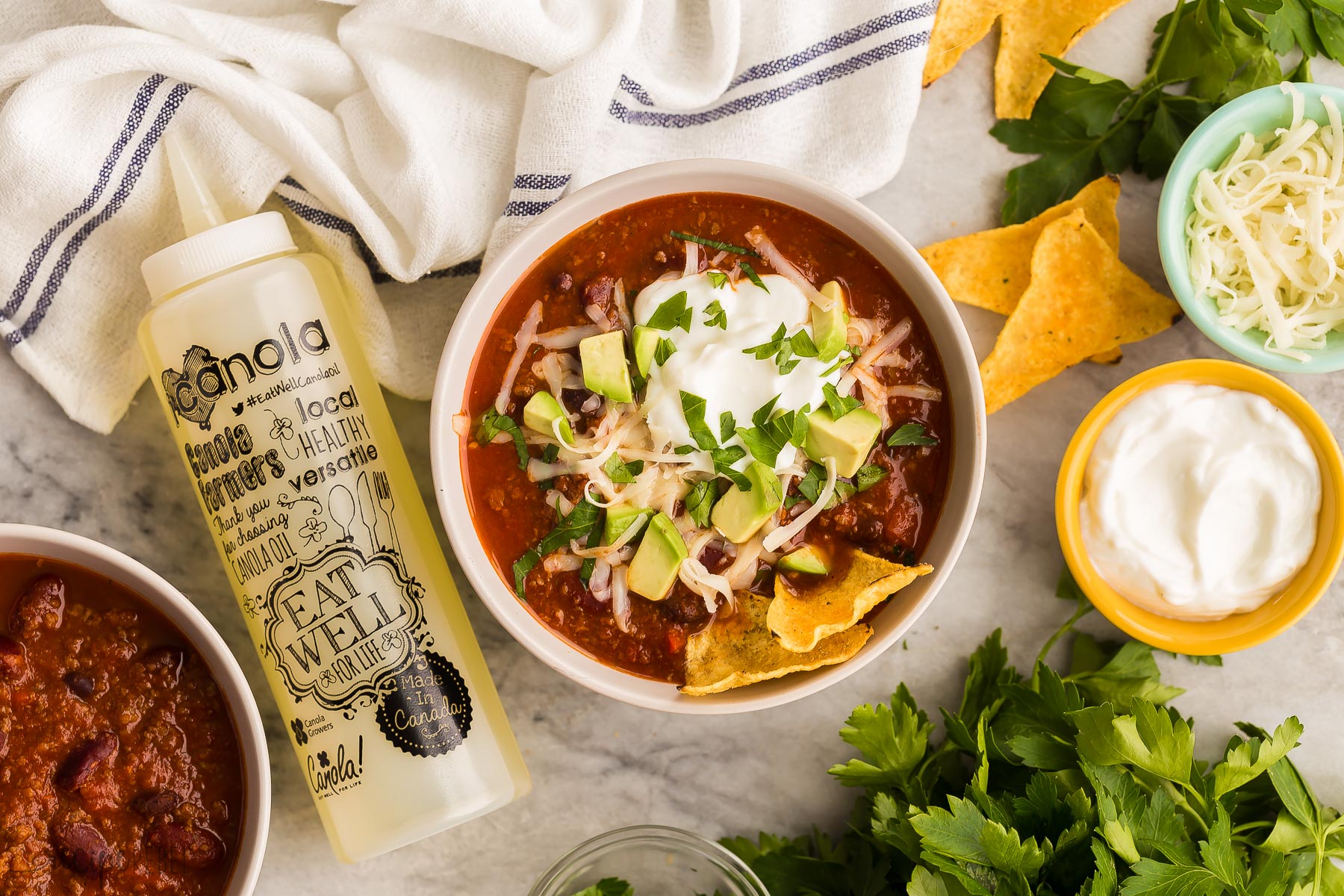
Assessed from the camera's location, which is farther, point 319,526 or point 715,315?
point 319,526

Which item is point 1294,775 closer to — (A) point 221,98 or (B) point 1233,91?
(B) point 1233,91

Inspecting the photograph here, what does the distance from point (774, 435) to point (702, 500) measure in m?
0.23

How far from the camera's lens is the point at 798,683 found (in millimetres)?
2398

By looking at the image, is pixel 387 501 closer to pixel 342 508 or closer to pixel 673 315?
pixel 342 508

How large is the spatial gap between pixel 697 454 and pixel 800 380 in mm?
287

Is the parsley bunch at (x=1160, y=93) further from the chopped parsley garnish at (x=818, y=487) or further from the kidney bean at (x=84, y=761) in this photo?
the kidney bean at (x=84, y=761)

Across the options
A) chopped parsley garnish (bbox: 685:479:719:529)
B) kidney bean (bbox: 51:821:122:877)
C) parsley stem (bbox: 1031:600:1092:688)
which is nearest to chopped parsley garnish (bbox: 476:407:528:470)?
chopped parsley garnish (bbox: 685:479:719:529)

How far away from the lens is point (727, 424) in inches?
89.7

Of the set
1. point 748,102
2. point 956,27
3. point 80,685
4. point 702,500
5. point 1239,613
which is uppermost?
point 956,27

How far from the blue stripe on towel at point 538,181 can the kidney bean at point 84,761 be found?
1.65m

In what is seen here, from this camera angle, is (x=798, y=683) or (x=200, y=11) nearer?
(x=798, y=683)

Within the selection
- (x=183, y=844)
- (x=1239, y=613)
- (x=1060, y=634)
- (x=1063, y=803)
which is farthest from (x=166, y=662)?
(x=1239, y=613)


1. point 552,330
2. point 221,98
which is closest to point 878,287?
point 552,330

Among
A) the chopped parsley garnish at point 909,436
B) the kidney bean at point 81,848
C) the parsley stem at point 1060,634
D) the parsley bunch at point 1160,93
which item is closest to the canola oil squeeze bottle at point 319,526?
the kidney bean at point 81,848
